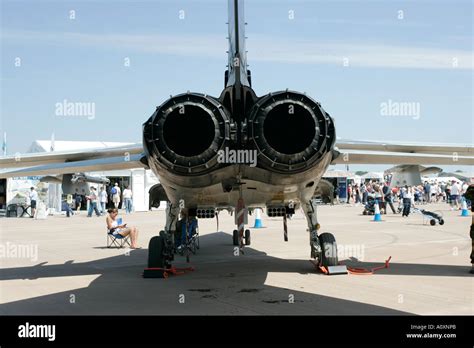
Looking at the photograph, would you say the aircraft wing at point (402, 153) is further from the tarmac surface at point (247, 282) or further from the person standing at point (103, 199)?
the person standing at point (103, 199)

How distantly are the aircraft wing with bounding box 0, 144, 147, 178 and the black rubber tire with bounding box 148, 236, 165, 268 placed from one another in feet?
4.47

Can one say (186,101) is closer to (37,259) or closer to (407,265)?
(407,265)

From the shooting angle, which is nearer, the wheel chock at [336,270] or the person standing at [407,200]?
the wheel chock at [336,270]

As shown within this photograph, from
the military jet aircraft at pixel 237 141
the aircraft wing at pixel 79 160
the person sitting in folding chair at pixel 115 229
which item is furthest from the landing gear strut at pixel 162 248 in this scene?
the person sitting in folding chair at pixel 115 229

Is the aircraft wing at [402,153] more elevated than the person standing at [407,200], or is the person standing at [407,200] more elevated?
the aircraft wing at [402,153]

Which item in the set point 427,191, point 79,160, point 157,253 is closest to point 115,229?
point 79,160

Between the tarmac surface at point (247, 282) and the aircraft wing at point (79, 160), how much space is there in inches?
78.4

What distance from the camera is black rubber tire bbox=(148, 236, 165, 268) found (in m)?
8.56

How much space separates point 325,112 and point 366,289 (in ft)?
9.06

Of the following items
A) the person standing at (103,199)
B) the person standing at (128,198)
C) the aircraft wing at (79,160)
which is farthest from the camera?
the person standing at (128,198)

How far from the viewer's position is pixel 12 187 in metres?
30.1

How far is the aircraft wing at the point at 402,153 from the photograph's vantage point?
28.5ft

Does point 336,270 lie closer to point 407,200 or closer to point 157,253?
point 157,253
